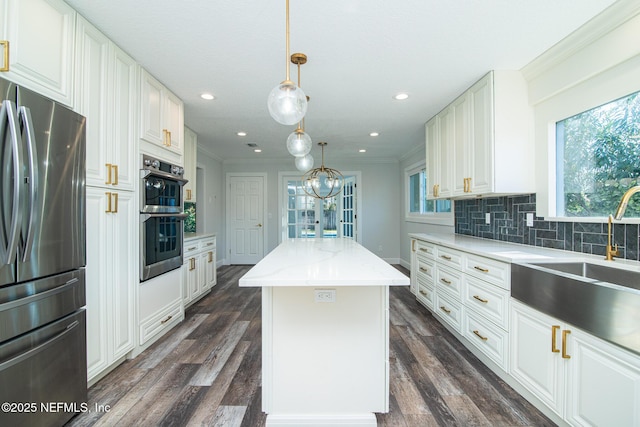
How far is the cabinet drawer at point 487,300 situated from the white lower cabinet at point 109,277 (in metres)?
2.72

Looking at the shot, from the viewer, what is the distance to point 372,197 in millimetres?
6457

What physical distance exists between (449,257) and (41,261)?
293 centimetres

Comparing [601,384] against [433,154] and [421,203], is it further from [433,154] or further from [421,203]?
[421,203]

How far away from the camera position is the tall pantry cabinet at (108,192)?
6.05 feet

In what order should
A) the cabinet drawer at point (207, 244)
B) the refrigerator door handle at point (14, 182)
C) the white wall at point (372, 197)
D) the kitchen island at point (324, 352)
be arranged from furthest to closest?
1. the white wall at point (372, 197)
2. the cabinet drawer at point (207, 244)
3. the kitchen island at point (324, 352)
4. the refrigerator door handle at point (14, 182)

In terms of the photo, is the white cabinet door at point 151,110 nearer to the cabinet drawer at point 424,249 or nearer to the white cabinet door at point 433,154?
the cabinet drawer at point 424,249

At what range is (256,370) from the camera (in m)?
2.14

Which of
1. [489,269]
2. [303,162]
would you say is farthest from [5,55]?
[489,269]

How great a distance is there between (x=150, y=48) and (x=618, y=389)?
337 cm

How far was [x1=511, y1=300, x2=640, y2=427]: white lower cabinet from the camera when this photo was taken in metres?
1.21

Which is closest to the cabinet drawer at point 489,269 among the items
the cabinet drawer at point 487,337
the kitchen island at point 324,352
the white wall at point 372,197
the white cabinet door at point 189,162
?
the cabinet drawer at point 487,337

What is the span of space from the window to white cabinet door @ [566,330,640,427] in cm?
284

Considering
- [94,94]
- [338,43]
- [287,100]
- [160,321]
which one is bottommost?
[160,321]

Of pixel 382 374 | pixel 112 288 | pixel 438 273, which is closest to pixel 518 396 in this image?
pixel 382 374
